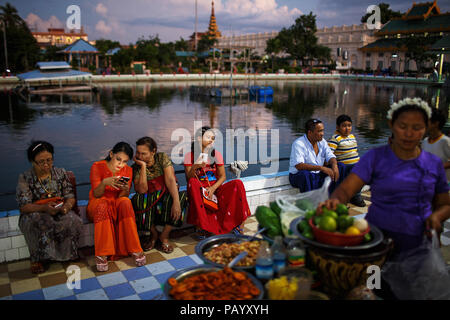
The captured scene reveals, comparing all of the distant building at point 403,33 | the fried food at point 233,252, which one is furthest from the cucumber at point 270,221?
the distant building at point 403,33

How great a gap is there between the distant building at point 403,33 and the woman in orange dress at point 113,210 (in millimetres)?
49825

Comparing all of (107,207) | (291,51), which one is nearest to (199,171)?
(107,207)

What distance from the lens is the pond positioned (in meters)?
11.8

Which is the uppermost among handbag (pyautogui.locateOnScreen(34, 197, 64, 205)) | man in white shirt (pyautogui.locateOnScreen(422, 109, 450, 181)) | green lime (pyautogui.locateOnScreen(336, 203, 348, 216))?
man in white shirt (pyautogui.locateOnScreen(422, 109, 450, 181))

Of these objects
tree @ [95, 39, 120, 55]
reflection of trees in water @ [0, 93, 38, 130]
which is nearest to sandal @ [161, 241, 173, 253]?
reflection of trees in water @ [0, 93, 38, 130]

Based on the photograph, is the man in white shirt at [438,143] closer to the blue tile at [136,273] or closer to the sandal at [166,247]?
the sandal at [166,247]

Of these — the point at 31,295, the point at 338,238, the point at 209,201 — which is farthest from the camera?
the point at 209,201

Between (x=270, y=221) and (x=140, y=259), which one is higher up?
(x=270, y=221)

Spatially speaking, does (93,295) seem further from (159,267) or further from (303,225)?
(303,225)

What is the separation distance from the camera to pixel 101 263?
3.53 m

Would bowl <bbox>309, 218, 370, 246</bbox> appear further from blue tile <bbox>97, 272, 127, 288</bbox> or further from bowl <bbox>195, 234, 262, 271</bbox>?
blue tile <bbox>97, 272, 127, 288</bbox>

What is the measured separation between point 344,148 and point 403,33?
56.7 m

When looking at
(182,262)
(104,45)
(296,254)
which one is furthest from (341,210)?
(104,45)

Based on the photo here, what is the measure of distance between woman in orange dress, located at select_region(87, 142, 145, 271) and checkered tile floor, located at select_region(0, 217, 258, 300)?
0.43ft
